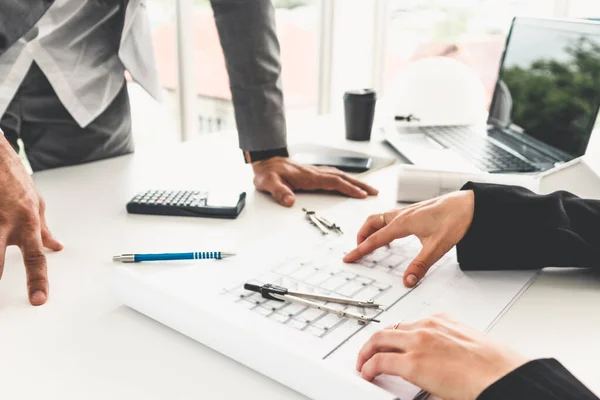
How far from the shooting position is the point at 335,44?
124 inches

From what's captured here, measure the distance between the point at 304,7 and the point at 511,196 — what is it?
2.55 metres

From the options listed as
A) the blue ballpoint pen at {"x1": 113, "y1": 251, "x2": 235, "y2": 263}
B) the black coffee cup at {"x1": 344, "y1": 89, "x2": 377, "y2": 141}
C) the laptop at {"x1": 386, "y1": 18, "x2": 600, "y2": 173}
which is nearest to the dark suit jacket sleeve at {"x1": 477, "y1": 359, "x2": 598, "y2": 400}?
the blue ballpoint pen at {"x1": 113, "y1": 251, "x2": 235, "y2": 263}

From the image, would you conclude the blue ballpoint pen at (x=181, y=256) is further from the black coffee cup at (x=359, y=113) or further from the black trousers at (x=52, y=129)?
the black coffee cup at (x=359, y=113)

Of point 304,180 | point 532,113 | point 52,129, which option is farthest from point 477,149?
point 52,129

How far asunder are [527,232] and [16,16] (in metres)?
0.83

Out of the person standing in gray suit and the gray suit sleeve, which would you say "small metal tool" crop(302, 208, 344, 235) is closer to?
the person standing in gray suit

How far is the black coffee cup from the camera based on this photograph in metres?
1.42

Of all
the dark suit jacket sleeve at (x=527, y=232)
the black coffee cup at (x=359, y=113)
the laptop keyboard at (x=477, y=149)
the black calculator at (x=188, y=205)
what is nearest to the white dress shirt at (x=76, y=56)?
the black calculator at (x=188, y=205)

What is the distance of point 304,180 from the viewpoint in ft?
3.57

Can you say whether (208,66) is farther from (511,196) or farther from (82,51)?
(511,196)

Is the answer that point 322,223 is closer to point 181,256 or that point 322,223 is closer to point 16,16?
point 181,256

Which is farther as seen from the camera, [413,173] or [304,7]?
[304,7]

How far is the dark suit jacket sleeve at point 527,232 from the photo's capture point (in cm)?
77

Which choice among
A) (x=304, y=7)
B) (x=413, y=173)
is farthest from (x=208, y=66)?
(x=413, y=173)
